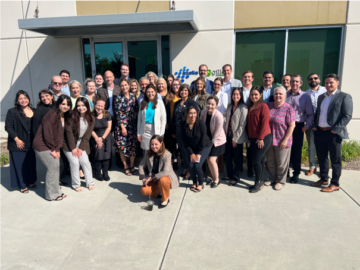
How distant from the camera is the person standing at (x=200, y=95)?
501 centimetres

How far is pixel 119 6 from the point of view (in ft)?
24.8

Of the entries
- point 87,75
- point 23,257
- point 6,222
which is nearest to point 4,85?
point 87,75

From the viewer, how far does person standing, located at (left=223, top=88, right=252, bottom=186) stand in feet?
14.7

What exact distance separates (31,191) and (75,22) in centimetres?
434

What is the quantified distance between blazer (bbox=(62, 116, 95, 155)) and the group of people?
0.06 ft

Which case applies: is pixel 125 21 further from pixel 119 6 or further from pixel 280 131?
pixel 280 131

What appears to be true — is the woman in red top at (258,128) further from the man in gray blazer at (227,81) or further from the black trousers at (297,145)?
the man in gray blazer at (227,81)

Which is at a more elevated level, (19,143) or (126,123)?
(126,123)

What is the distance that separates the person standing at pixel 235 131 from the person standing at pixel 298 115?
1026 millimetres

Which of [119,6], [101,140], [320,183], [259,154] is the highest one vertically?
[119,6]

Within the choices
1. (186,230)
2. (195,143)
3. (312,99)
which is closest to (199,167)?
(195,143)

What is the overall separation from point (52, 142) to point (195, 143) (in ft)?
7.72

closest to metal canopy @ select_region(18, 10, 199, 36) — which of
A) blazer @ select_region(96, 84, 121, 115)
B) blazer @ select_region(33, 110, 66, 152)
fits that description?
blazer @ select_region(96, 84, 121, 115)

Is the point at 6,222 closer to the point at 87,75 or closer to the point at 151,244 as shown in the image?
the point at 151,244
